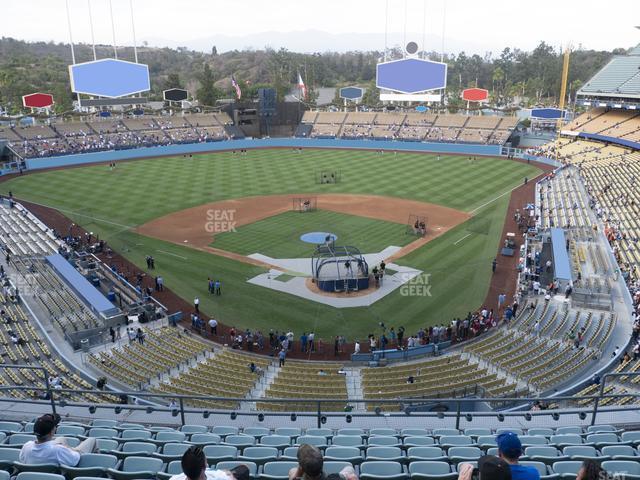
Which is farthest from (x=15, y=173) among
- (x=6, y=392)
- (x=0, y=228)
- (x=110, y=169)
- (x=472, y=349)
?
(x=472, y=349)

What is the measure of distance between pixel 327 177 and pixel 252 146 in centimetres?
2617

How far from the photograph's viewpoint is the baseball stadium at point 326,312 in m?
8.34

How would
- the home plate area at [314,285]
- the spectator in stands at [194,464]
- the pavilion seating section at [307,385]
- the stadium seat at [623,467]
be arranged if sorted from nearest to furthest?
1. the spectator in stands at [194,464]
2. the stadium seat at [623,467]
3. the pavilion seating section at [307,385]
4. the home plate area at [314,285]

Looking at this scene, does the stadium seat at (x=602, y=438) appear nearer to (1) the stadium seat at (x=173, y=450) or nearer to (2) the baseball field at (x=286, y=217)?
(1) the stadium seat at (x=173, y=450)

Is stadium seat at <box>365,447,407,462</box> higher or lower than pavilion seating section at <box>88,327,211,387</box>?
higher

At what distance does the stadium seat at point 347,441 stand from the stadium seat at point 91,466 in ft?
12.2

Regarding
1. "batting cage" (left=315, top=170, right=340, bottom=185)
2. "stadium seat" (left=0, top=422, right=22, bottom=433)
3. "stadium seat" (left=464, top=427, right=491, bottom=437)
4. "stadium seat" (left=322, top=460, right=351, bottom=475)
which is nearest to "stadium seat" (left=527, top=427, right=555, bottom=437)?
"stadium seat" (left=464, top=427, right=491, bottom=437)

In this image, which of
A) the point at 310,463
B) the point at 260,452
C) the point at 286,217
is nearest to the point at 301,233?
the point at 286,217

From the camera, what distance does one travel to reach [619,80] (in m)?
64.9

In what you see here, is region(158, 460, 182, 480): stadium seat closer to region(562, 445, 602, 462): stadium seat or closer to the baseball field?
region(562, 445, 602, 462): stadium seat

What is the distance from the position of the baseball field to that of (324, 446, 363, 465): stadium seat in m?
15.7

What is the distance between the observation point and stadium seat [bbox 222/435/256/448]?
28.8 feet

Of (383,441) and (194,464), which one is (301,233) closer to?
(383,441)

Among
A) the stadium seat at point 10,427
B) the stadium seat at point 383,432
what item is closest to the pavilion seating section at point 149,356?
the stadium seat at point 10,427
